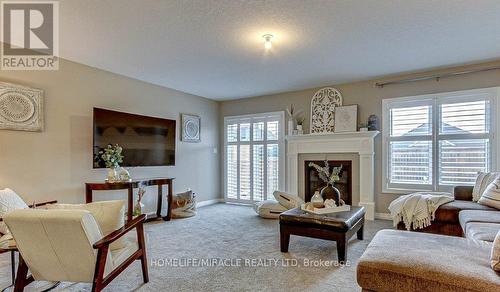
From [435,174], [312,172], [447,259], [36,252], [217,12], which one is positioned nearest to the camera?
[447,259]

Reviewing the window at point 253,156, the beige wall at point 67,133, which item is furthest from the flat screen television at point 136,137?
the window at point 253,156

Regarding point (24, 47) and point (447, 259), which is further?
point (24, 47)

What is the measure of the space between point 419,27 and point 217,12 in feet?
6.96

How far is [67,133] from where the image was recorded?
393cm

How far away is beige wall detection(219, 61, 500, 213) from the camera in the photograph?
13.6ft

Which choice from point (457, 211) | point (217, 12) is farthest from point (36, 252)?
point (457, 211)

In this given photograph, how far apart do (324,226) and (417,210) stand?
1.48 meters

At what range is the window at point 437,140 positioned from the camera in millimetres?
4102

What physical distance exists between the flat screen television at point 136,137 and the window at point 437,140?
393 centimetres

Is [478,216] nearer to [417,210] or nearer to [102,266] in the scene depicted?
[417,210]

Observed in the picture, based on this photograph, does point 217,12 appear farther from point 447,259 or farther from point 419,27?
point 447,259

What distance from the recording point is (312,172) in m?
5.52

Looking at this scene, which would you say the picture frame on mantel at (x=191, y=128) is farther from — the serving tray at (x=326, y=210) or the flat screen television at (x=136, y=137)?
the serving tray at (x=326, y=210)

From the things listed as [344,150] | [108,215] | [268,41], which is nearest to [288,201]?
[344,150]
